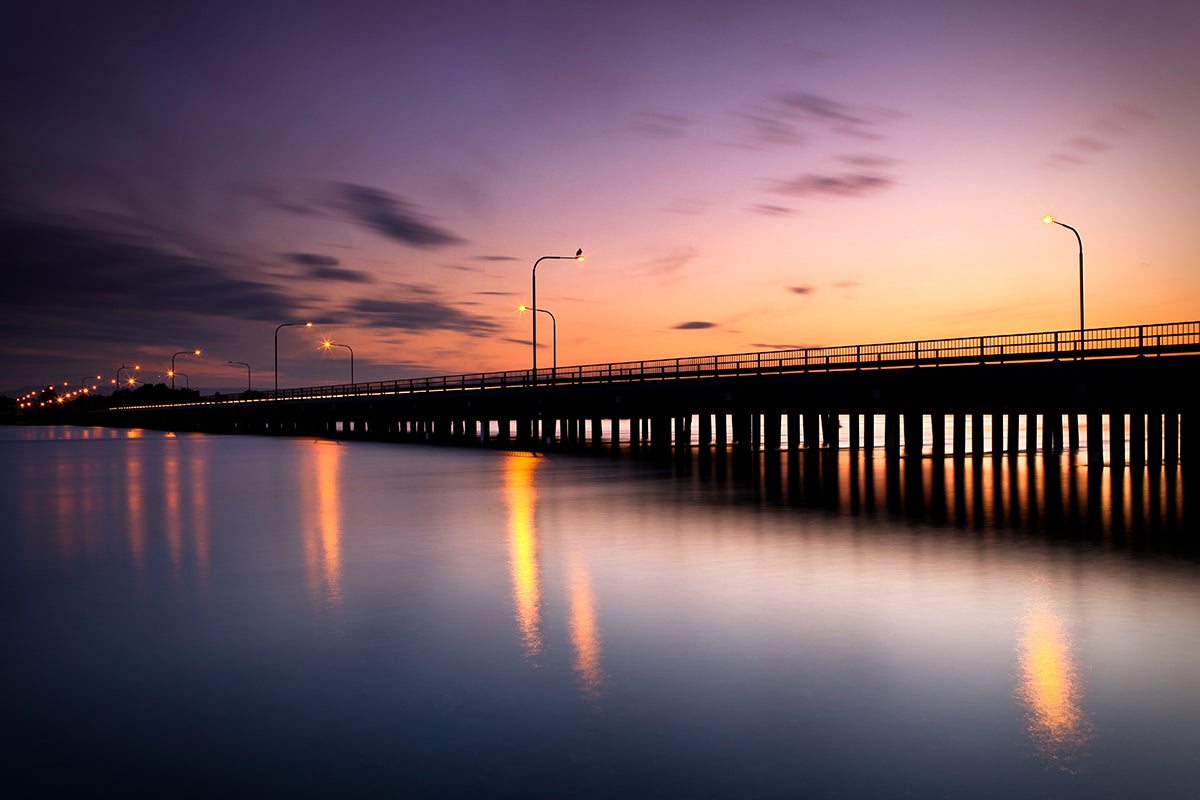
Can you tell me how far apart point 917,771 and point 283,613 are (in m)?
8.14

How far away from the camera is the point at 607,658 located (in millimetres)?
9180

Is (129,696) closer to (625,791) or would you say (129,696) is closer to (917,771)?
(625,791)

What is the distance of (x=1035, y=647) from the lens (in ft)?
31.0

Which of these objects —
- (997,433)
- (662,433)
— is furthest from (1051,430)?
(662,433)

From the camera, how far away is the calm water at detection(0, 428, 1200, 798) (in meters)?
6.38

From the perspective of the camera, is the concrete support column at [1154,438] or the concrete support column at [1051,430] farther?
the concrete support column at [1051,430]

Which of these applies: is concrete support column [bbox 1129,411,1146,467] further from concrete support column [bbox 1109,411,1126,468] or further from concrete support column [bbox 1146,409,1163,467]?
concrete support column [bbox 1109,411,1126,468]

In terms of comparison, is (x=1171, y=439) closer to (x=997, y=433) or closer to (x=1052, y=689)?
(x=997, y=433)

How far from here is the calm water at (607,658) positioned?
6.38m

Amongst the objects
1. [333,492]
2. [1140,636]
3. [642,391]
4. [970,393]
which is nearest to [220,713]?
[1140,636]

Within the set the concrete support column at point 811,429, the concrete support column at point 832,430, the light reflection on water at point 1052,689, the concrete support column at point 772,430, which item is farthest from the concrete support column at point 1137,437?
the light reflection on water at point 1052,689

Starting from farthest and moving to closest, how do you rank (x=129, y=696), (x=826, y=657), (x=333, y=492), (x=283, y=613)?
1. (x=333, y=492)
2. (x=283, y=613)
3. (x=826, y=657)
4. (x=129, y=696)

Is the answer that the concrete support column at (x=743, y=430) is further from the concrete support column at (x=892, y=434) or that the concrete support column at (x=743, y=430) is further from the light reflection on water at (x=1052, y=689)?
the light reflection on water at (x=1052, y=689)

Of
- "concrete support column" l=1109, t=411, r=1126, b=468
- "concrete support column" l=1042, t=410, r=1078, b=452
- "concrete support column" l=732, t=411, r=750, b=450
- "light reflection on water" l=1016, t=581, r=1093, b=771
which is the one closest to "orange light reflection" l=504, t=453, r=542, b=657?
"light reflection on water" l=1016, t=581, r=1093, b=771
